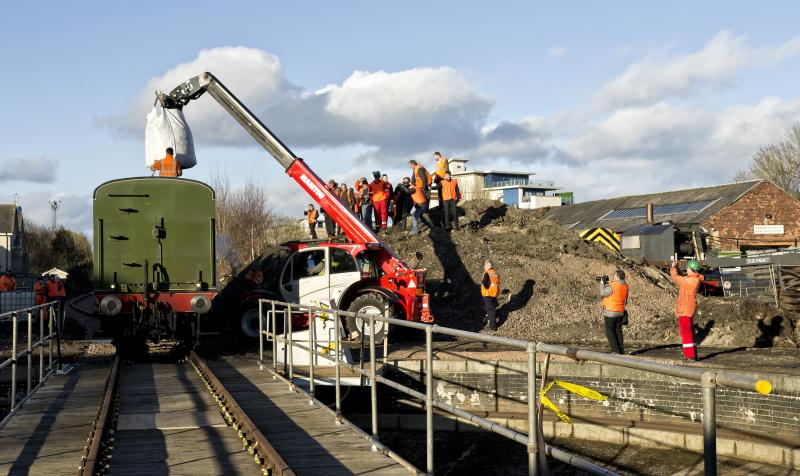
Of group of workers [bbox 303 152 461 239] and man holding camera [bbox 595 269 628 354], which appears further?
group of workers [bbox 303 152 461 239]

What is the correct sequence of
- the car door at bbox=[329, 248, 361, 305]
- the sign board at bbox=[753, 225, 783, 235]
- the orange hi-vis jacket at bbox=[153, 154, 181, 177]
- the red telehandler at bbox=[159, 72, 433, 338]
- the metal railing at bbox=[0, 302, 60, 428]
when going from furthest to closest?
the sign board at bbox=[753, 225, 783, 235], the car door at bbox=[329, 248, 361, 305], the red telehandler at bbox=[159, 72, 433, 338], the orange hi-vis jacket at bbox=[153, 154, 181, 177], the metal railing at bbox=[0, 302, 60, 428]

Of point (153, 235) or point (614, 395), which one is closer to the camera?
point (614, 395)

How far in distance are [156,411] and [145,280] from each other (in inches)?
261

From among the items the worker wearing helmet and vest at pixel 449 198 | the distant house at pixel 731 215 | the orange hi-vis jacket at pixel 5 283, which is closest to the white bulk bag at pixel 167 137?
the worker wearing helmet and vest at pixel 449 198

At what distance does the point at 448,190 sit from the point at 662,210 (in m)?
30.7

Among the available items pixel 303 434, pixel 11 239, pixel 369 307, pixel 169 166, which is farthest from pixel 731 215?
pixel 11 239

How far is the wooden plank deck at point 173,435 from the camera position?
26.8 ft

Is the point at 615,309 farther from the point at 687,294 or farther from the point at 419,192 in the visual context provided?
the point at 419,192

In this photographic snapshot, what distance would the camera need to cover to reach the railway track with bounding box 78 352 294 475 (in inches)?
320

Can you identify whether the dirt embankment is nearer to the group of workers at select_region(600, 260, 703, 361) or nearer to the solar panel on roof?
the group of workers at select_region(600, 260, 703, 361)

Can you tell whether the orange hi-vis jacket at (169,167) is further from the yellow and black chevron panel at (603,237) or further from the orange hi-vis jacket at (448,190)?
the yellow and black chevron panel at (603,237)

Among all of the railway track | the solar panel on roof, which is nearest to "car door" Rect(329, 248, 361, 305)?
the railway track

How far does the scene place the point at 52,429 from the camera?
9.99m

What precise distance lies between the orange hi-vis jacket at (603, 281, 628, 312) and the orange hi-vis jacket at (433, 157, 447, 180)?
34.6ft
